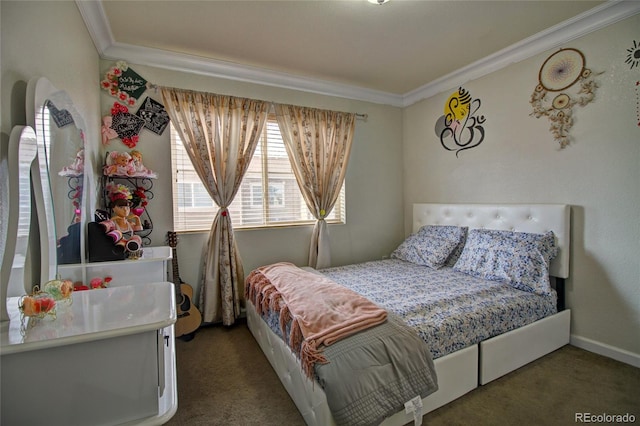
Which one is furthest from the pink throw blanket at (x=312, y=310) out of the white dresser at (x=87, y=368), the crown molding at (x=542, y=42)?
the crown molding at (x=542, y=42)

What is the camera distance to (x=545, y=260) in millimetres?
2299

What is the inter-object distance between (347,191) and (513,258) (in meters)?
1.82

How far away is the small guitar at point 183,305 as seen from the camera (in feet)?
8.48

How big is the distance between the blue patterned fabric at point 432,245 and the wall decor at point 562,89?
1.19m

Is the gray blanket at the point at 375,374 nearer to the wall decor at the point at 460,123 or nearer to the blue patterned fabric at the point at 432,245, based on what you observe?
the blue patterned fabric at the point at 432,245

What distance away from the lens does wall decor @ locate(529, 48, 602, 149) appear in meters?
2.28

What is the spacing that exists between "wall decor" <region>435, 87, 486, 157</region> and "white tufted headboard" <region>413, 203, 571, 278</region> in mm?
670

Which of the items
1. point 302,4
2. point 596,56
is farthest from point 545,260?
point 302,4

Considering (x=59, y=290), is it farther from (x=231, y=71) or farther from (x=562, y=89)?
(x=562, y=89)

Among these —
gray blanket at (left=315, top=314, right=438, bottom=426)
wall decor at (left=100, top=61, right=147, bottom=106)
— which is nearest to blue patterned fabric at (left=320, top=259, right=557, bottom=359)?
gray blanket at (left=315, top=314, right=438, bottom=426)

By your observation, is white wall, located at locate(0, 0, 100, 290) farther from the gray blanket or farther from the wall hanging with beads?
the wall hanging with beads

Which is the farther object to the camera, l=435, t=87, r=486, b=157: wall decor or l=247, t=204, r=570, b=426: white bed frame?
l=435, t=87, r=486, b=157: wall decor

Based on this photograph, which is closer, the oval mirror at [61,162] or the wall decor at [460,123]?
the oval mirror at [61,162]

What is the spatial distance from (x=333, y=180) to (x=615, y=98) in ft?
7.82
